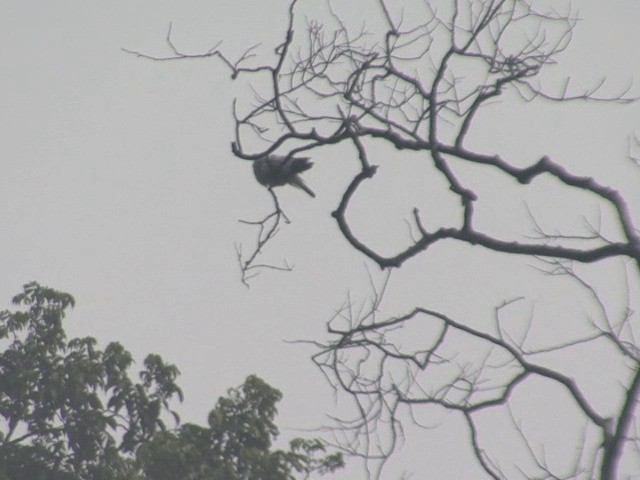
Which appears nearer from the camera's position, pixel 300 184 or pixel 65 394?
pixel 300 184

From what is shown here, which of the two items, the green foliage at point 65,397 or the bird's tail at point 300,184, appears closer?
the bird's tail at point 300,184

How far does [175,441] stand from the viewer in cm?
1102

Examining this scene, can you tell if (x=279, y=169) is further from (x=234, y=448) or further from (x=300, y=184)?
(x=234, y=448)

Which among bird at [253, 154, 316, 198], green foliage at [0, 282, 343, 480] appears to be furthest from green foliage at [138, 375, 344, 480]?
bird at [253, 154, 316, 198]

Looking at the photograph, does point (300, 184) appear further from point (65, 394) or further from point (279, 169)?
point (65, 394)

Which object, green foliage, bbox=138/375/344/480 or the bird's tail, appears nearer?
the bird's tail

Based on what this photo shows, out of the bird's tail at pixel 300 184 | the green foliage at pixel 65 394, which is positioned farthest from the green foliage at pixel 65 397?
the bird's tail at pixel 300 184

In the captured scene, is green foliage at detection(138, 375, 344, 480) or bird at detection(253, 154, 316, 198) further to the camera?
green foliage at detection(138, 375, 344, 480)

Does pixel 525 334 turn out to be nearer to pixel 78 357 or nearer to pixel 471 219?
pixel 471 219

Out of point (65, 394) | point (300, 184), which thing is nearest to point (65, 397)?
point (65, 394)

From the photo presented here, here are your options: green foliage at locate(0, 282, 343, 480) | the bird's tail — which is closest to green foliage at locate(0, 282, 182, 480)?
green foliage at locate(0, 282, 343, 480)

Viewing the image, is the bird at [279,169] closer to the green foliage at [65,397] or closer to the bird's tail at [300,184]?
the bird's tail at [300,184]

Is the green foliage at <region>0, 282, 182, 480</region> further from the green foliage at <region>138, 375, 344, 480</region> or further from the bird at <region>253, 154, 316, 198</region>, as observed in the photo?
the bird at <region>253, 154, 316, 198</region>

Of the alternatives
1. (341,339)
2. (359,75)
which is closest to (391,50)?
(359,75)
